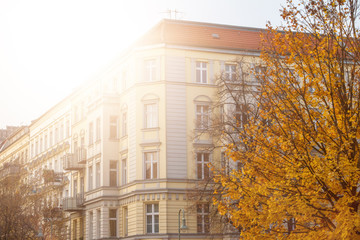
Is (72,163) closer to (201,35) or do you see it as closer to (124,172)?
(124,172)

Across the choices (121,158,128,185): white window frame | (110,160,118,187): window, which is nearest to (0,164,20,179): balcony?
(110,160,118,187): window

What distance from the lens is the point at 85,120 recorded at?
2205 inches

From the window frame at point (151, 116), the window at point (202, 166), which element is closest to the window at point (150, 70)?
the window frame at point (151, 116)

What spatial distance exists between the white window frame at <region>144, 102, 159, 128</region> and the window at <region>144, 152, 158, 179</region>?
209 cm

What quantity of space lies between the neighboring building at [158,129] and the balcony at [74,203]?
104 inches

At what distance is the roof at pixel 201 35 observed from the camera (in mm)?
45559

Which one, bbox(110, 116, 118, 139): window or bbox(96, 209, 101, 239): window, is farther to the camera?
bbox(96, 209, 101, 239): window

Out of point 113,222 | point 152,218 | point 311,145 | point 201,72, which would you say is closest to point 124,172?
point 113,222

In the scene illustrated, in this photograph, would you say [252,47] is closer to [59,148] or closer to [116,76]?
[116,76]

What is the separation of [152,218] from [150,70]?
10628mm

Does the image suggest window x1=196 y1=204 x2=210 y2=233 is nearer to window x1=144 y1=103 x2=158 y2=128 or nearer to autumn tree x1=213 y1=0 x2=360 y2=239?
window x1=144 y1=103 x2=158 y2=128

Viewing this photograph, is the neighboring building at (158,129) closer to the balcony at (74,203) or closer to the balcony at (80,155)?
the balcony at (80,155)

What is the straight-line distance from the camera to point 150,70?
45531mm

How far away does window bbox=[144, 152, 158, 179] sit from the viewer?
144ft
